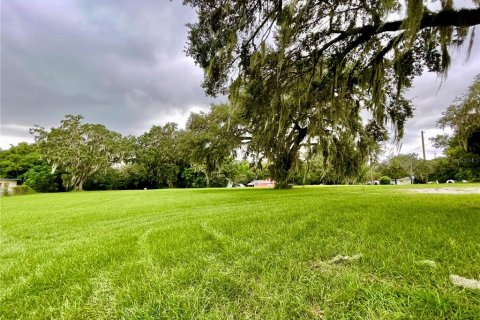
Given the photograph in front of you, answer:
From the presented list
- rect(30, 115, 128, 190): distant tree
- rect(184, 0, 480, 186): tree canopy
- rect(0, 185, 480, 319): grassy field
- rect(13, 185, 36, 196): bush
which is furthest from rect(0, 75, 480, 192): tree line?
rect(0, 185, 480, 319): grassy field

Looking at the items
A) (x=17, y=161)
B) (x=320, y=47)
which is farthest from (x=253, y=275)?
(x=17, y=161)

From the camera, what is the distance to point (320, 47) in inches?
214

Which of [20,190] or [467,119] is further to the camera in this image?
[20,190]

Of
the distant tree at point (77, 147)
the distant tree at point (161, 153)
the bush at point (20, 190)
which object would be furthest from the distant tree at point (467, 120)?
the bush at point (20, 190)

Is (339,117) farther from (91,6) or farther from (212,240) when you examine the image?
(91,6)

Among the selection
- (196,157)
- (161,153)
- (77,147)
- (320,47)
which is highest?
(77,147)

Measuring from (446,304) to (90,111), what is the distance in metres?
35.1

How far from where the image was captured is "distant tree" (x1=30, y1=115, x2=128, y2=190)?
26.9 m

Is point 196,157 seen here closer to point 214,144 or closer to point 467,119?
point 214,144

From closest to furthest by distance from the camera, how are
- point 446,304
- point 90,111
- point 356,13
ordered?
point 446,304 → point 356,13 → point 90,111

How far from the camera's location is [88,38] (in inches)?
461

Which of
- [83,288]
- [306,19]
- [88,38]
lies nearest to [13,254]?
[83,288]

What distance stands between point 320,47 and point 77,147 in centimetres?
3102

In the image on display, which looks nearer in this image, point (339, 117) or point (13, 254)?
point (13, 254)
